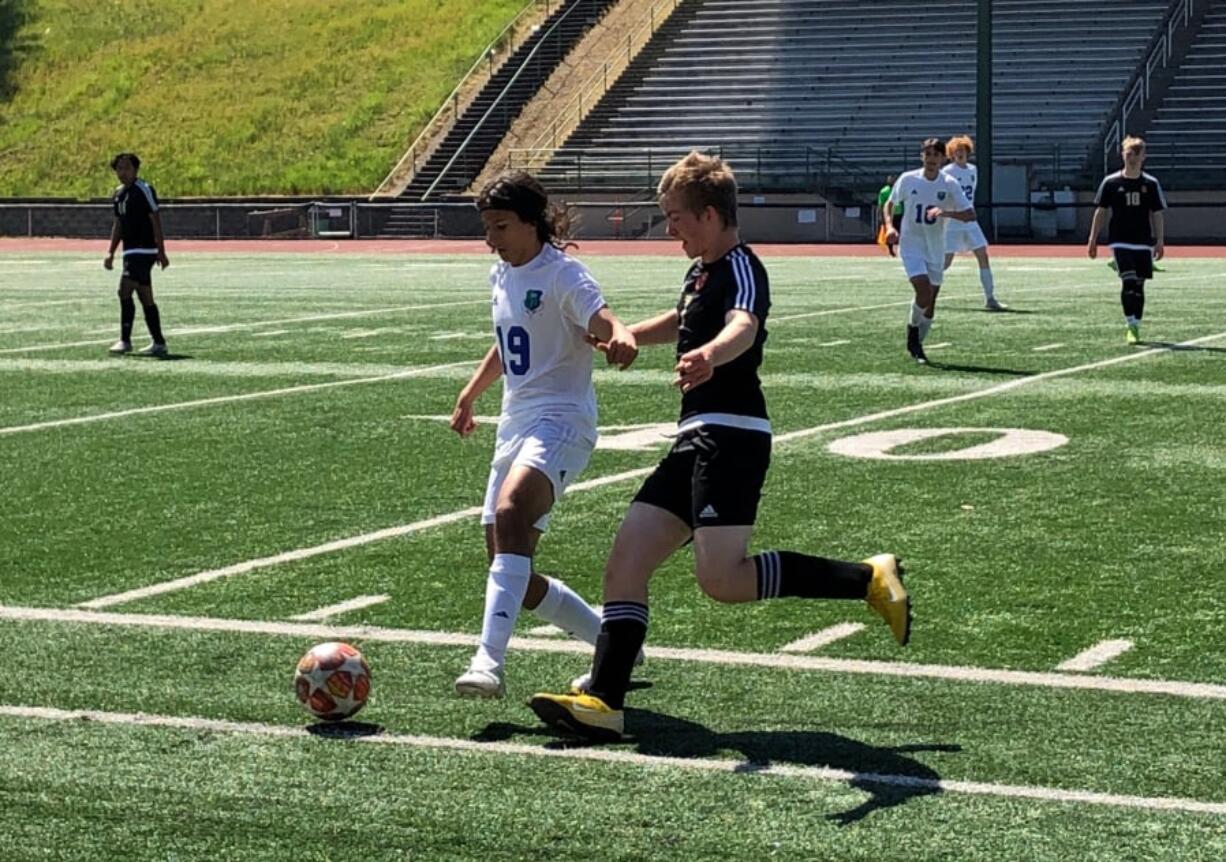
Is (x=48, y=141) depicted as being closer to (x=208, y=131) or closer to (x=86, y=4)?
(x=208, y=131)

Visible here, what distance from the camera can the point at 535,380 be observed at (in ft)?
23.5

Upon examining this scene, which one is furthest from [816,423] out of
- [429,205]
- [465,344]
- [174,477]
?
[429,205]

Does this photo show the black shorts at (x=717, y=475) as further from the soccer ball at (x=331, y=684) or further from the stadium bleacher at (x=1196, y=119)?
the stadium bleacher at (x=1196, y=119)

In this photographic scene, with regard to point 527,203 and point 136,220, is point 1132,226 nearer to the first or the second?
point 136,220

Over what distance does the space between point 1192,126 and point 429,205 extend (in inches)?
668

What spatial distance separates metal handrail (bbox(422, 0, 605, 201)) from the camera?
2128 inches

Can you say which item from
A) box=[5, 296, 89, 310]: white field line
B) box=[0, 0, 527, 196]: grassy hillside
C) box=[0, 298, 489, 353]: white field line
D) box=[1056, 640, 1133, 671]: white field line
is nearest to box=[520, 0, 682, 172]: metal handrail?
box=[0, 0, 527, 196]: grassy hillside

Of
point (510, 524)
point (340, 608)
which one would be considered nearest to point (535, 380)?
point (510, 524)

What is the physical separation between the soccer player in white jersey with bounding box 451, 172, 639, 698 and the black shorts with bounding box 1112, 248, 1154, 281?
43.9ft

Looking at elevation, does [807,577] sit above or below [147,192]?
below

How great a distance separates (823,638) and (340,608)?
1863 millimetres

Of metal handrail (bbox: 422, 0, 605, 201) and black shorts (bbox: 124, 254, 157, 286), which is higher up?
metal handrail (bbox: 422, 0, 605, 201)

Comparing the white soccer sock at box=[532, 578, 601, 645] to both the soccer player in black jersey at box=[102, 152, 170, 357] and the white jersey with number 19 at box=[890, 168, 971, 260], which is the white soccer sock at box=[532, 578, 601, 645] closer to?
the white jersey with number 19 at box=[890, 168, 971, 260]

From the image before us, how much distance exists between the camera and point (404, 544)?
10008 mm
